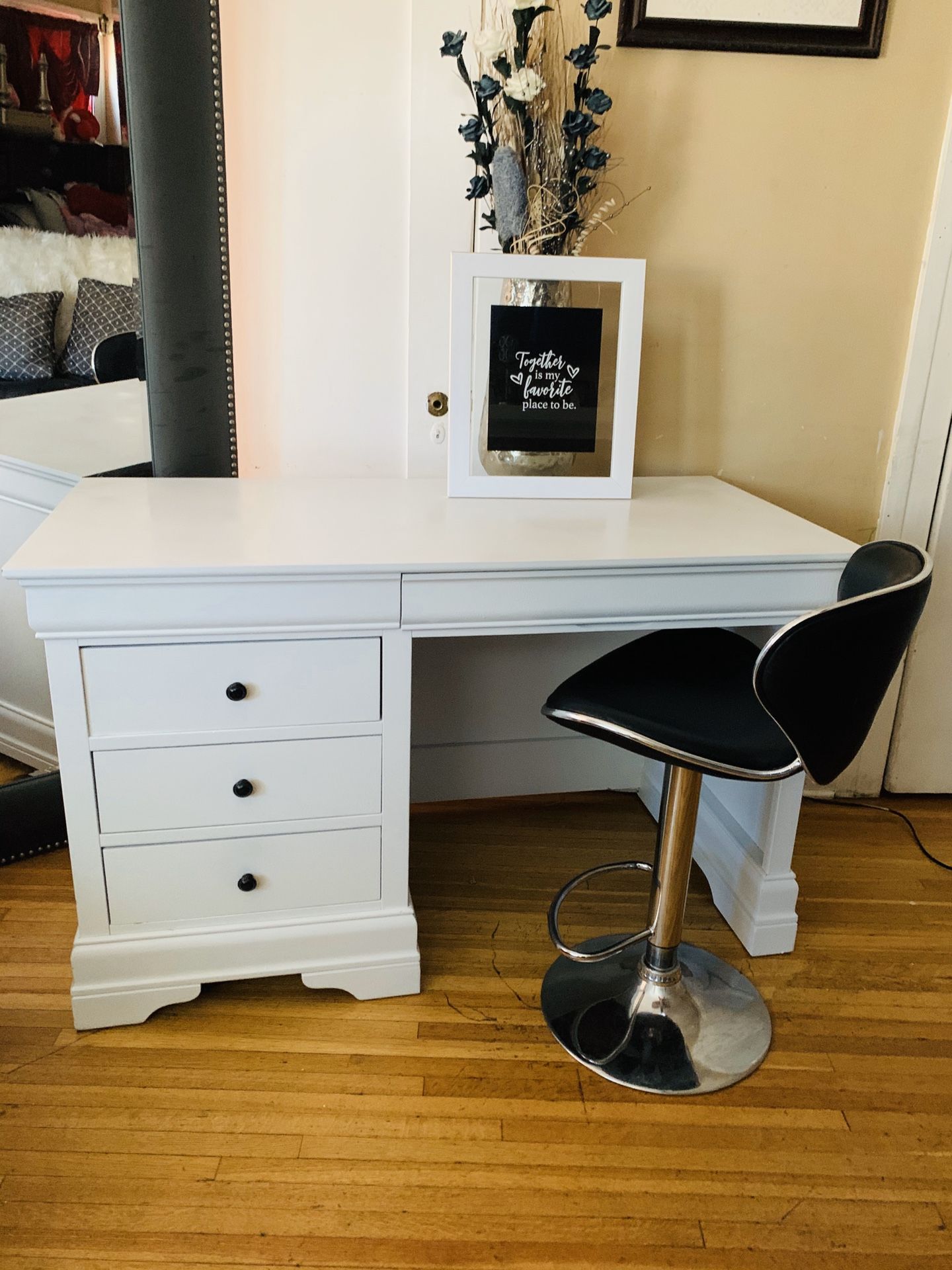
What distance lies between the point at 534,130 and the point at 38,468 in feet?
3.58

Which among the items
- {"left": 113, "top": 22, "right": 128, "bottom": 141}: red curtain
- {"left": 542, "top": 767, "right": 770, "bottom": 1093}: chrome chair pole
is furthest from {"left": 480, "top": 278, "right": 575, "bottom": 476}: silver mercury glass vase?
{"left": 113, "top": 22, "right": 128, "bottom": 141}: red curtain

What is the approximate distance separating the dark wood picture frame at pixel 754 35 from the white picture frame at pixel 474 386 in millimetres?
449

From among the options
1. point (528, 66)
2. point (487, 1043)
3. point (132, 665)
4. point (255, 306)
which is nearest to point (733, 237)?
point (528, 66)

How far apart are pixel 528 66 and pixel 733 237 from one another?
0.54 meters

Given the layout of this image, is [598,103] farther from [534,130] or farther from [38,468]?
[38,468]

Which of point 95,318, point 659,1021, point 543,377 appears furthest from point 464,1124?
point 95,318

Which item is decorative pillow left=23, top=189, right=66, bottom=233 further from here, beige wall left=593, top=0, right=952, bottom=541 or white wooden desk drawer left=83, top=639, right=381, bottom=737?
beige wall left=593, top=0, right=952, bottom=541

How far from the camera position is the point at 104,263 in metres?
1.77

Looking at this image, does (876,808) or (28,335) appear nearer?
(28,335)

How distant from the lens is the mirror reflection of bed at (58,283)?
1.68 meters

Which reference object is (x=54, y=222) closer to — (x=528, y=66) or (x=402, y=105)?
(x=402, y=105)

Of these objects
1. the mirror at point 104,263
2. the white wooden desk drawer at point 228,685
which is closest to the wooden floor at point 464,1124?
the white wooden desk drawer at point 228,685

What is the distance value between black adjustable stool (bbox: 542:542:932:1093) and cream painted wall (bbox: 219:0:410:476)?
752 mm

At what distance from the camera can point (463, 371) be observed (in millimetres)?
1722
